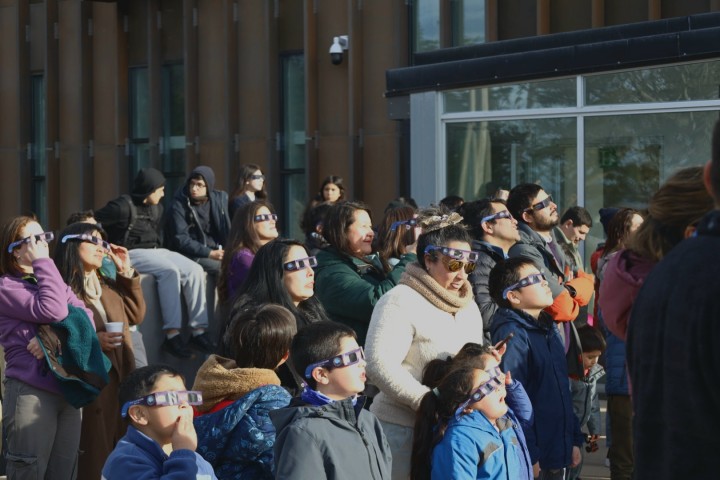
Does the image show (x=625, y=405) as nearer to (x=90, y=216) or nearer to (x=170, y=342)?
(x=170, y=342)

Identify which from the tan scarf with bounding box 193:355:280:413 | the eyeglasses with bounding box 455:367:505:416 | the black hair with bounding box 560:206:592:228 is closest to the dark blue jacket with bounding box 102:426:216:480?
the tan scarf with bounding box 193:355:280:413

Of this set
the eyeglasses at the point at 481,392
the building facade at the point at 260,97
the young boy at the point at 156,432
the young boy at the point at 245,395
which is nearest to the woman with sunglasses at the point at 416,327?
the eyeglasses at the point at 481,392

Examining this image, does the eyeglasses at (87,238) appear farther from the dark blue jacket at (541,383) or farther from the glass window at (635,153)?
the glass window at (635,153)

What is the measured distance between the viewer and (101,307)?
7.38 meters

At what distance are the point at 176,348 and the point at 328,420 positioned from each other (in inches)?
188

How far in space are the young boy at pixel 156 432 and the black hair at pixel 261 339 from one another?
406mm

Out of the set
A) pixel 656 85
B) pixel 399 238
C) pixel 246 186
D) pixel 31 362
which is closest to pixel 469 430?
pixel 399 238

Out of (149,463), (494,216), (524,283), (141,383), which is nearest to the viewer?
(149,463)

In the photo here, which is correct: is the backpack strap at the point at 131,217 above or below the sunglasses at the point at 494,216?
below

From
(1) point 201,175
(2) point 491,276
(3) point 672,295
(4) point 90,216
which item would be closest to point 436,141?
(1) point 201,175

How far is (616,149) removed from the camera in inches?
A: 466

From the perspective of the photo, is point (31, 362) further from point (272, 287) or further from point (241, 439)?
point (241, 439)

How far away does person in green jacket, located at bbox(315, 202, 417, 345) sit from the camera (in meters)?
6.93

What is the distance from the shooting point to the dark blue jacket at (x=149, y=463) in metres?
4.35
